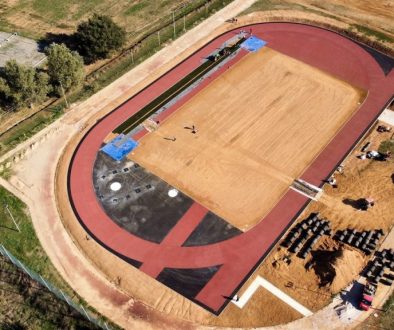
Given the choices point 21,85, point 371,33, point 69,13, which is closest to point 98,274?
point 21,85

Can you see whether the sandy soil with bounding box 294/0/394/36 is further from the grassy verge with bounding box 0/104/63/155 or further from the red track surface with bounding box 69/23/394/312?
the grassy verge with bounding box 0/104/63/155

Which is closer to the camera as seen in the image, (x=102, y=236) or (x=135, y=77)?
(x=102, y=236)

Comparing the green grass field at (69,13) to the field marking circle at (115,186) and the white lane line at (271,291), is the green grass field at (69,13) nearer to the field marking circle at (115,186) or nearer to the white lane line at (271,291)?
the field marking circle at (115,186)

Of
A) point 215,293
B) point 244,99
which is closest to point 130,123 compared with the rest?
point 244,99

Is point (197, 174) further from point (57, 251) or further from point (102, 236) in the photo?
point (57, 251)

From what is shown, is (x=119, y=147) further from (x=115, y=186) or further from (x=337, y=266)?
(x=337, y=266)

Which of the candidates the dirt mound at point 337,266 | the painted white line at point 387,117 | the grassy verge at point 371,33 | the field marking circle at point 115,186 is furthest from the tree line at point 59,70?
the dirt mound at point 337,266
